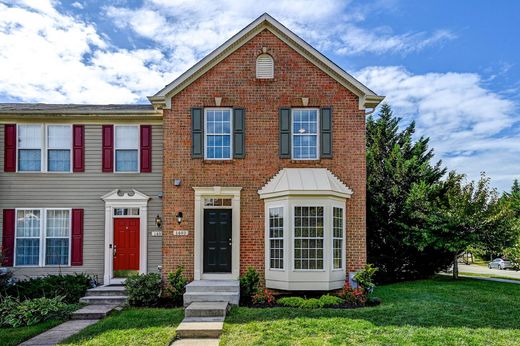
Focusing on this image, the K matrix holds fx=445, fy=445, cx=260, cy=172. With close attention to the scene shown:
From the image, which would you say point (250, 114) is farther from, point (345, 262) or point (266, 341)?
point (266, 341)

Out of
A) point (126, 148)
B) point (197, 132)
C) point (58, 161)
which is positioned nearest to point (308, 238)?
point (197, 132)

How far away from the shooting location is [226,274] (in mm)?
12547

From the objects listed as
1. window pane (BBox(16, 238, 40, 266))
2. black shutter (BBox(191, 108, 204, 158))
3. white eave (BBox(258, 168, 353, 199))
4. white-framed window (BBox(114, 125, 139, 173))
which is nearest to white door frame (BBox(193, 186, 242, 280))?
white eave (BBox(258, 168, 353, 199))

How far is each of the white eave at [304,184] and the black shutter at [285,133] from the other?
493mm

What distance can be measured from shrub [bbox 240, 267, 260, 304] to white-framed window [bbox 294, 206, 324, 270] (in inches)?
47.2

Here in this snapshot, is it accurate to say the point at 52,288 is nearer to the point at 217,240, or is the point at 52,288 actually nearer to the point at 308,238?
the point at 217,240

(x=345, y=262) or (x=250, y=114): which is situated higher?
(x=250, y=114)

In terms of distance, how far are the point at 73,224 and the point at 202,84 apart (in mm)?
5955

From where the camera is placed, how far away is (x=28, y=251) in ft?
45.4

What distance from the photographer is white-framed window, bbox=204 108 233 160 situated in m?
12.9

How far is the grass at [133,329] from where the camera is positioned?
8141 mm

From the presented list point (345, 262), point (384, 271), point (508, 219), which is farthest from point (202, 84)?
point (508, 219)

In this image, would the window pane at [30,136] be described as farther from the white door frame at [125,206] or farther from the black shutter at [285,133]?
the black shutter at [285,133]

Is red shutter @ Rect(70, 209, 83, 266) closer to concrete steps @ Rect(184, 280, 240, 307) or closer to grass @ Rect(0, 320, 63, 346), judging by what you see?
grass @ Rect(0, 320, 63, 346)
